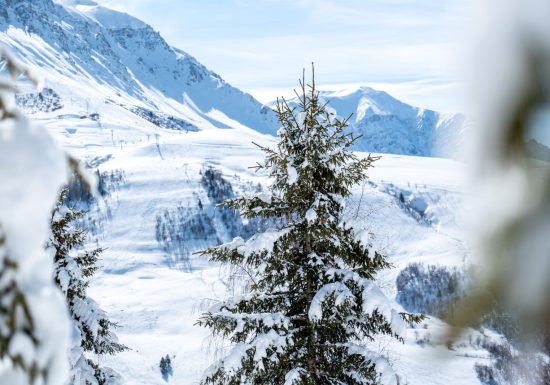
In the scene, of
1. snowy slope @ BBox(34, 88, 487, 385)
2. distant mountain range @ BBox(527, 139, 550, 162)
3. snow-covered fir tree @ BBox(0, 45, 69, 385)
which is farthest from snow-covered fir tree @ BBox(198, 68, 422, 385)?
distant mountain range @ BBox(527, 139, 550, 162)

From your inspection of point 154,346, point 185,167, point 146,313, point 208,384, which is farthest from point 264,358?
point 185,167

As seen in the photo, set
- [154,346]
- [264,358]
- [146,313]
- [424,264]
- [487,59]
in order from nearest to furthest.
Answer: [487,59] < [264,358] < [154,346] < [146,313] < [424,264]

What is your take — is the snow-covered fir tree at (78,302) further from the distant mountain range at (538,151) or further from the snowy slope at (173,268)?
the distant mountain range at (538,151)

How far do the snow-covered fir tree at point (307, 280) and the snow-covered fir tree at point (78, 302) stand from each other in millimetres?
3928

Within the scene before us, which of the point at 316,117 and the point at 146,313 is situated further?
the point at 146,313

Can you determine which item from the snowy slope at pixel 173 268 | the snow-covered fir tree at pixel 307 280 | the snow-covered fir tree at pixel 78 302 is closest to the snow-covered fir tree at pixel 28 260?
the snowy slope at pixel 173 268

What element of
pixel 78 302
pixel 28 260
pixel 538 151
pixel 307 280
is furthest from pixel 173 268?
pixel 538 151

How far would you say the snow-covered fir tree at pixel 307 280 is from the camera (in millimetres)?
7105

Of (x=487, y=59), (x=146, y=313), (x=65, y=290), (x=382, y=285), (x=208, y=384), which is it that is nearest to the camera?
(x=487, y=59)

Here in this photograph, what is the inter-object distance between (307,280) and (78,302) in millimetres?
5842

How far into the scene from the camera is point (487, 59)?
60cm

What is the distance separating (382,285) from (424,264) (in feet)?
341

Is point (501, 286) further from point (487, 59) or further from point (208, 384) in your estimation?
point (208, 384)

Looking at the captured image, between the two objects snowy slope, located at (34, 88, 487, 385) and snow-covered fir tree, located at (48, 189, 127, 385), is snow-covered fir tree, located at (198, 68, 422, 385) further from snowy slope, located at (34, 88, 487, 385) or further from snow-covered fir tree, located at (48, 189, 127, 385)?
snow-covered fir tree, located at (48, 189, 127, 385)
